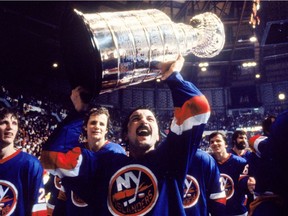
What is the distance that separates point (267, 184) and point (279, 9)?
653 cm

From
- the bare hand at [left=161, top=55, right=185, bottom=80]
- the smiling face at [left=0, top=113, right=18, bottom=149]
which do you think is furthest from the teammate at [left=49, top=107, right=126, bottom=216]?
the bare hand at [left=161, top=55, right=185, bottom=80]

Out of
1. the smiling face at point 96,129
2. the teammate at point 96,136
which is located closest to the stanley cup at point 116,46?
the teammate at point 96,136

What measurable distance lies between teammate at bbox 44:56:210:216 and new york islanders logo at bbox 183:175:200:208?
44.2 inches

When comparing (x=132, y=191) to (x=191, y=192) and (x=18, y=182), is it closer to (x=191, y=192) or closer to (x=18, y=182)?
(x=18, y=182)

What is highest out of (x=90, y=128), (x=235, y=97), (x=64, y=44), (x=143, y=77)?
(x=235, y=97)

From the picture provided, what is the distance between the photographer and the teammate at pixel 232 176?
3.84m

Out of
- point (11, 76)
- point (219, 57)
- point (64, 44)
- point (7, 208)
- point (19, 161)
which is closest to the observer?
point (64, 44)

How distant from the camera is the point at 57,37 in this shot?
14.4m

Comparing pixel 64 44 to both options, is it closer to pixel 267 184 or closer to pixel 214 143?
pixel 267 184

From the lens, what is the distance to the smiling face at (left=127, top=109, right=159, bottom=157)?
1656 mm

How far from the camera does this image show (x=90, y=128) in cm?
270

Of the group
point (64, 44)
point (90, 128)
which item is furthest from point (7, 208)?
point (64, 44)

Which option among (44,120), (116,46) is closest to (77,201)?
(116,46)

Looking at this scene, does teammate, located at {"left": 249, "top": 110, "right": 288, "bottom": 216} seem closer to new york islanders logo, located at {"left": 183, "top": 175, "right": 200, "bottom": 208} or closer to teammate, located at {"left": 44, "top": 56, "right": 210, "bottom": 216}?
teammate, located at {"left": 44, "top": 56, "right": 210, "bottom": 216}
